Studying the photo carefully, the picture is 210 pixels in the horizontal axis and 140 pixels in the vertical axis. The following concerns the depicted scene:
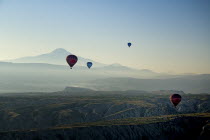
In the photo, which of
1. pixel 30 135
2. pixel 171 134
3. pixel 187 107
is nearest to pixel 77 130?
pixel 30 135

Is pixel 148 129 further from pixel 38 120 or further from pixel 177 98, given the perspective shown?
pixel 38 120

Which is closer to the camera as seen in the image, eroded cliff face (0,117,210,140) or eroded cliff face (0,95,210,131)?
eroded cliff face (0,117,210,140)

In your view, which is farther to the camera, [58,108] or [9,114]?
[58,108]

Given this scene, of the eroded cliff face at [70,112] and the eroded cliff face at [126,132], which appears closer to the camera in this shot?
the eroded cliff face at [126,132]

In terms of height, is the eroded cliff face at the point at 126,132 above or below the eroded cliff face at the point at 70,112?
below

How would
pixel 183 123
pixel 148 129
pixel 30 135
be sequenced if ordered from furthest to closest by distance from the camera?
pixel 183 123 < pixel 148 129 < pixel 30 135

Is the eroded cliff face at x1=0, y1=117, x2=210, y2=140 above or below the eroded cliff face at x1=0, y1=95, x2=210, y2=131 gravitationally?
below

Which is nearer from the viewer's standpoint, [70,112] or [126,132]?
[126,132]

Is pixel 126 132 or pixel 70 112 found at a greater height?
pixel 70 112
